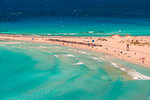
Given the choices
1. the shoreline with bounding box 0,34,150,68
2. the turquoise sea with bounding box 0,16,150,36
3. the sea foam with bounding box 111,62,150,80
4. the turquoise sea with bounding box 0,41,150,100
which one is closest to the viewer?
the turquoise sea with bounding box 0,41,150,100

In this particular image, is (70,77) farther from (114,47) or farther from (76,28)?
(76,28)

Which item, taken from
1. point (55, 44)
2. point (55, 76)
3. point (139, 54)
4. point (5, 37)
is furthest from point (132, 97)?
point (5, 37)

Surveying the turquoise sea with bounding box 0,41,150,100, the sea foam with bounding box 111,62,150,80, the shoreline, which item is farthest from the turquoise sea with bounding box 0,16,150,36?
the sea foam with bounding box 111,62,150,80

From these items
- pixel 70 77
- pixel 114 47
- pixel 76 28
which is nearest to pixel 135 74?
pixel 70 77

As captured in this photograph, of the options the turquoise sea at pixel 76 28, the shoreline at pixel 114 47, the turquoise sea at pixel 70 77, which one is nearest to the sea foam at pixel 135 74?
the turquoise sea at pixel 70 77

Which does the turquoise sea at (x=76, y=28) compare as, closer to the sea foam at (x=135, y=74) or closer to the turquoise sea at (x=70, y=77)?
the turquoise sea at (x=70, y=77)

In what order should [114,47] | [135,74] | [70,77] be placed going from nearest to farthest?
[70,77] → [135,74] → [114,47]

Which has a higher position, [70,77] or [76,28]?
[76,28]

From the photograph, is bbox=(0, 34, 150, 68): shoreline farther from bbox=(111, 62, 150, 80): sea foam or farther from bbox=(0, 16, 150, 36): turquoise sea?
bbox=(0, 16, 150, 36): turquoise sea

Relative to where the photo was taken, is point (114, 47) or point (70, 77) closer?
point (70, 77)
